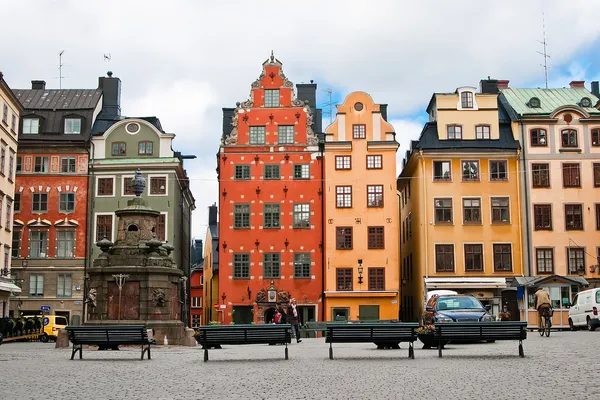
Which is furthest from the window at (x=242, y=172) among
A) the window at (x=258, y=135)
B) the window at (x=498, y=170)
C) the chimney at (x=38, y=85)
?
the chimney at (x=38, y=85)

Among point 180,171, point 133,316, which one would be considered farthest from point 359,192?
point 133,316

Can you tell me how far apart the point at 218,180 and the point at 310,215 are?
6.64 metres

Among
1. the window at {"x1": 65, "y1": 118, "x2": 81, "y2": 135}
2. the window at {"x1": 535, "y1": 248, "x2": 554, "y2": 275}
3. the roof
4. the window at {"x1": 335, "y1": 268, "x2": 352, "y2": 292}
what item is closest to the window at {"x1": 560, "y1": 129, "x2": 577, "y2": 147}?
the window at {"x1": 535, "y1": 248, "x2": 554, "y2": 275}

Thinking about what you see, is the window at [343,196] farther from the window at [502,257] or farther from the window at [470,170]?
the window at [502,257]

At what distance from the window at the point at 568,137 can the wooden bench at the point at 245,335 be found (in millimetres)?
41217

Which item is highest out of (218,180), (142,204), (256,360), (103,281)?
(218,180)

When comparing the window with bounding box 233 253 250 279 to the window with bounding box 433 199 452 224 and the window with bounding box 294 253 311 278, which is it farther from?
the window with bounding box 433 199 452 224

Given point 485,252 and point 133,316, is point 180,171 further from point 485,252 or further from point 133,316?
point 133,316

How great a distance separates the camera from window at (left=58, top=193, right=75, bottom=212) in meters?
59.3

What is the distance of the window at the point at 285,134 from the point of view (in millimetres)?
58375

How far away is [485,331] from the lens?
68.4 ft

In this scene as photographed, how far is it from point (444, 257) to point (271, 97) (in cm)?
1577

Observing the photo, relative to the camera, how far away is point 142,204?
36438 mm

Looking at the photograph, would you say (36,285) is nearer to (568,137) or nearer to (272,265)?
(272,265)
